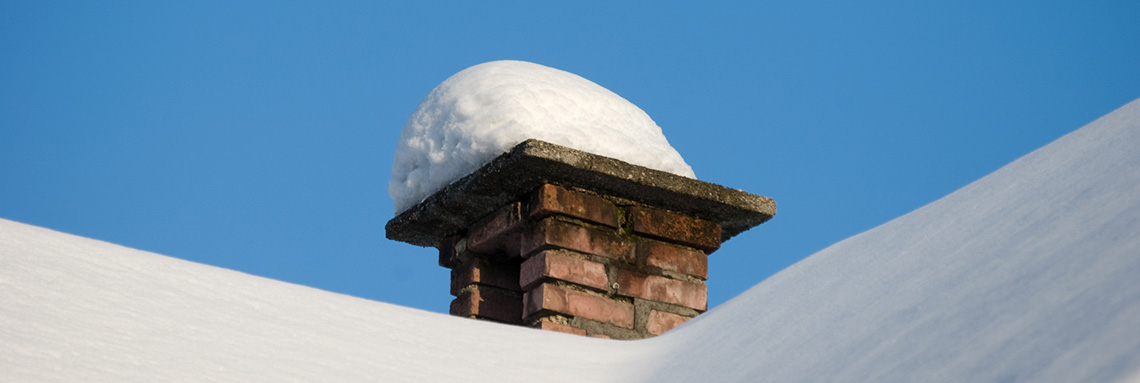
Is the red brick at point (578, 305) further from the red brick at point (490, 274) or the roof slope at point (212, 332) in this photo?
the roof slope at point (212, 332)

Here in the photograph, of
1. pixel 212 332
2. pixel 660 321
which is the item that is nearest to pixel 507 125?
pixel 660 321

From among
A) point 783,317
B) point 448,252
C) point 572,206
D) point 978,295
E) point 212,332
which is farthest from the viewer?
point 448,252

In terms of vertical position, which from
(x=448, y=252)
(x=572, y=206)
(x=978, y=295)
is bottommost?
(x=978, y=295)

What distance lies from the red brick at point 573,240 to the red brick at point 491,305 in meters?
0.34

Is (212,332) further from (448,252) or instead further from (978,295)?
(448,252)

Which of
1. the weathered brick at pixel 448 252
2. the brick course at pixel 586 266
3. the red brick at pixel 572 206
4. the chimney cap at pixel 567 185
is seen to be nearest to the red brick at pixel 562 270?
the brick course at pixel 586 266

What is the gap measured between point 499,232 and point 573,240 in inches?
13.2

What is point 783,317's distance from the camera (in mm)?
2150

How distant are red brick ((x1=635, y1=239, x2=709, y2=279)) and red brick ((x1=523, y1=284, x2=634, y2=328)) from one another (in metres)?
0.20

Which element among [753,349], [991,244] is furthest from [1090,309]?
[753,349]

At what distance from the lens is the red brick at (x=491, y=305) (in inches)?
146

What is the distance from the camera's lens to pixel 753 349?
1991 mm

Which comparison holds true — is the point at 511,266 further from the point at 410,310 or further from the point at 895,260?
the point at 895,260

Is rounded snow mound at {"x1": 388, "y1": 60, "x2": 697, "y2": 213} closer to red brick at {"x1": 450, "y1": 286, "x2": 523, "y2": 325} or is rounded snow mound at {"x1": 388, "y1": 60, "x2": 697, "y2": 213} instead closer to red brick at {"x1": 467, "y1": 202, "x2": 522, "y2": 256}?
red brick at {"x1": 467, "y1": 202, "x2": 522, "y2": 256}
